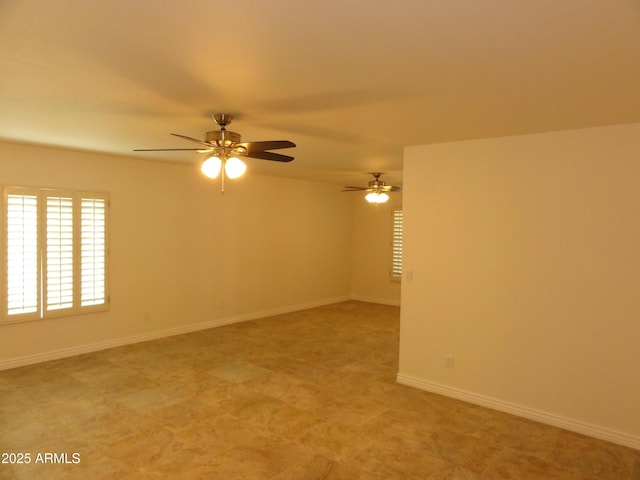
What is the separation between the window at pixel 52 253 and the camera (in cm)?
468

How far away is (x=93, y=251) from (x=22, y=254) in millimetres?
753

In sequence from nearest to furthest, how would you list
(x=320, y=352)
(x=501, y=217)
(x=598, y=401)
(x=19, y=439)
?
(x=19, y=439)
(x=598, y=401)
(x=501, y=217)
(x=320, y=352)

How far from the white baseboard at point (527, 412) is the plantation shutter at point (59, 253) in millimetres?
4006

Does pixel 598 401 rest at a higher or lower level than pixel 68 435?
higher

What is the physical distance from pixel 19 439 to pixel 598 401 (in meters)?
4.50

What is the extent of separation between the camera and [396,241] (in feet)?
28.8

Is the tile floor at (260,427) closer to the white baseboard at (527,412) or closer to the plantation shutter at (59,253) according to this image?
the white baseboard at (527,412)

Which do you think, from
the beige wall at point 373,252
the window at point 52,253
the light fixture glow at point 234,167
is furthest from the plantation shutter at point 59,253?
the beige wall at point 373,252

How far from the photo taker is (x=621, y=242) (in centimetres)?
332

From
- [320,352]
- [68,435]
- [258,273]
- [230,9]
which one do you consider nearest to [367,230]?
[258,273]

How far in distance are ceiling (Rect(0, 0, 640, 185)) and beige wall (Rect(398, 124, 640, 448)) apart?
14.7 inches

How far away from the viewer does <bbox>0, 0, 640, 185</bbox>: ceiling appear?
1.69 meters

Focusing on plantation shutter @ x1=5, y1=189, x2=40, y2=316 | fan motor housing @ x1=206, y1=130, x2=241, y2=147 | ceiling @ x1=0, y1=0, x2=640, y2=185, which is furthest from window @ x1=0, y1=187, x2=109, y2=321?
fan motor housing @ x1=206, y1=130, x2=241, y2=147

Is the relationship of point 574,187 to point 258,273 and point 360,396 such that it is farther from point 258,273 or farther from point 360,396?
point 258,273
